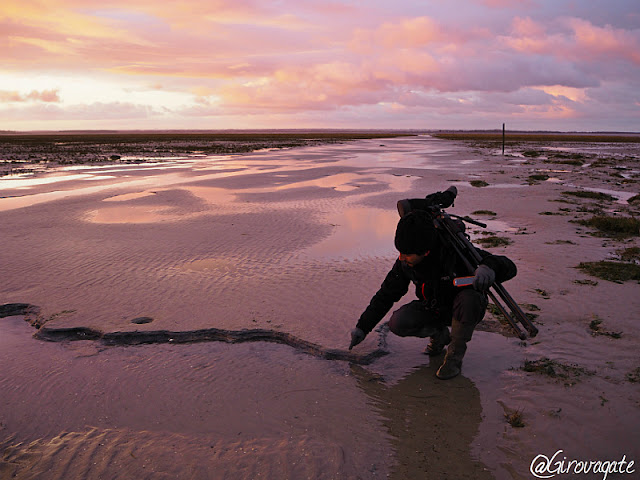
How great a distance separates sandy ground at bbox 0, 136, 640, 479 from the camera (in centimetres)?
335

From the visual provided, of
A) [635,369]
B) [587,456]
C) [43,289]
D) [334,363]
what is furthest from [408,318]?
[43,289]

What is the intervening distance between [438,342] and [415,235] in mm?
1572

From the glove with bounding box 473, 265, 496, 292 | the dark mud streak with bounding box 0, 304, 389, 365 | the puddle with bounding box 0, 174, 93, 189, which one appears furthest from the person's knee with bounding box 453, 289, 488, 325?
the puddle with bounding box 0, 174, 93, 189

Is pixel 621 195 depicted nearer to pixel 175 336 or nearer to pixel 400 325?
pixel 400 325

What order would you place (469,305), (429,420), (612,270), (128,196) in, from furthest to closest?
(128,196), (612,270), (469,305), (429,420)

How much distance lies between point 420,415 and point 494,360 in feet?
4.40

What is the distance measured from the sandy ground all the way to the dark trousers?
16.4 inches

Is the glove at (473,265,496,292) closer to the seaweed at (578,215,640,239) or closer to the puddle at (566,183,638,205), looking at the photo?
the seaweed at (578,215,640,239)

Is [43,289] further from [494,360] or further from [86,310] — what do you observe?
[494,360]

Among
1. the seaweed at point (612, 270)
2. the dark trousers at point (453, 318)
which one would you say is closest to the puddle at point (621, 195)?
the seaweed at point (612, 270)

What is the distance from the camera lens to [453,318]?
14.0 ft

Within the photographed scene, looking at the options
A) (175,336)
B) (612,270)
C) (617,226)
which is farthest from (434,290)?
(617,226)

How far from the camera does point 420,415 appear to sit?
3.85 m

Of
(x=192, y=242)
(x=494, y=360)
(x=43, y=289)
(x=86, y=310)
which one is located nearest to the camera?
(x=494, y=360)
